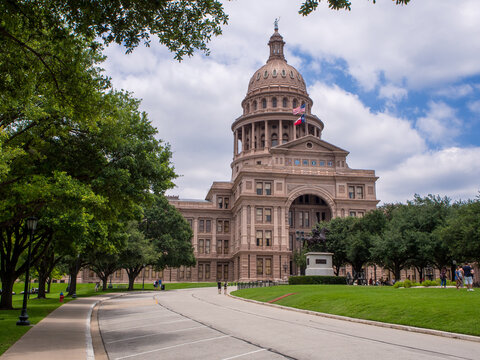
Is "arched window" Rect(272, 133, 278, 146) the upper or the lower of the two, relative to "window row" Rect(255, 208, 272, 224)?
upper

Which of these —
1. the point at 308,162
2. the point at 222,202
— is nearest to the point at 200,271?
the point at 222,202

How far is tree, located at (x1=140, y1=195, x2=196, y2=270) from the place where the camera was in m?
67.7

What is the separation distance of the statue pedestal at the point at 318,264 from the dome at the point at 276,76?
68002 mm

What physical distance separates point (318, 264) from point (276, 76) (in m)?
71.5

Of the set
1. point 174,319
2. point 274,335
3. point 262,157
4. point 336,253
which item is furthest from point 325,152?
point 274,335

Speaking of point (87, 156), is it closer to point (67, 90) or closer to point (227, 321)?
point (67, 90)

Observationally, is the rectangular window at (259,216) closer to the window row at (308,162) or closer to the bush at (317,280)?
the window row at (308,162)

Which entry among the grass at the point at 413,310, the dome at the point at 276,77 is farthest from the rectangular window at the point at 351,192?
the grass at the point at 413,310

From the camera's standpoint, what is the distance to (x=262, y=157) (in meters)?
107

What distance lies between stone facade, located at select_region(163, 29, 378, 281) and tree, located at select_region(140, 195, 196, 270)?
15.3m

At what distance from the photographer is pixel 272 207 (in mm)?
84812

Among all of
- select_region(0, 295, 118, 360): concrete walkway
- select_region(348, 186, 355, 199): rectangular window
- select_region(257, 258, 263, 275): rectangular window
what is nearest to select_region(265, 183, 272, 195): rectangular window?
select_region(257, 258, 263, 275): rectangular window

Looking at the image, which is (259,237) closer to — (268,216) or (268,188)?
(268,216)

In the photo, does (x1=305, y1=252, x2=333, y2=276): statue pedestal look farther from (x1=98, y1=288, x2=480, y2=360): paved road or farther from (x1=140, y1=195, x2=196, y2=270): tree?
(x1=98, y1=288, x2=480, y2=360): paved road
